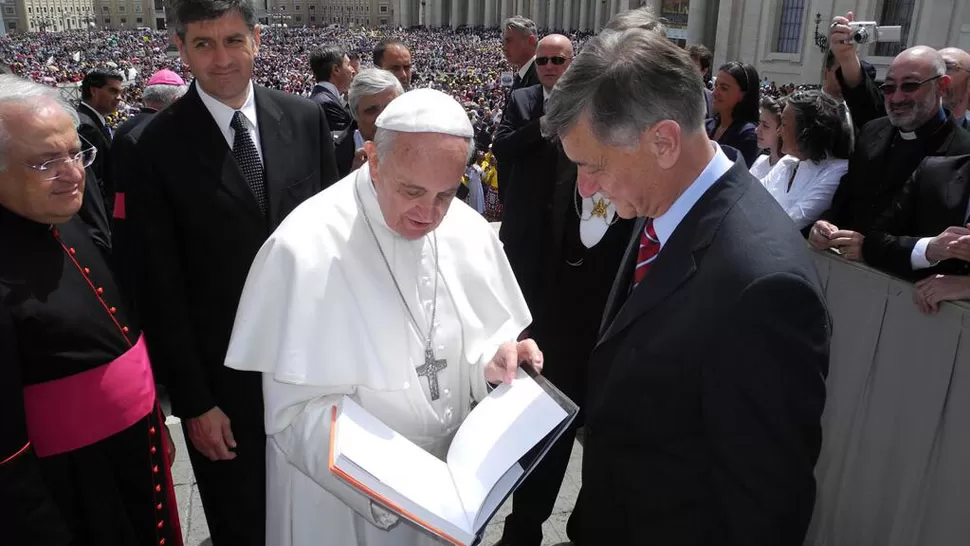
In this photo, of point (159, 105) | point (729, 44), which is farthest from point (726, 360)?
point (729, 44)

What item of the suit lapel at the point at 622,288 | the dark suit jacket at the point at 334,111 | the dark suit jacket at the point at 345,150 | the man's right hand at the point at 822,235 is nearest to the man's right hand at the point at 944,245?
the man's right hand at the point at 822,235

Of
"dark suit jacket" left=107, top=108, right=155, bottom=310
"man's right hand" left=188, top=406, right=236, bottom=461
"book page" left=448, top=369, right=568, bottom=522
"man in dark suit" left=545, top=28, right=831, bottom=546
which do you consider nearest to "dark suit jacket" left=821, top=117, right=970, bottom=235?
"man in dark suit" left=545, top=28, right=831, bottom=546

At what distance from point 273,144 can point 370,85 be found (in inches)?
62.0

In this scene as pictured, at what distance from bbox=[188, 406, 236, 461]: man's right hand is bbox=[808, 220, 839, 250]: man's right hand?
96.5 inches

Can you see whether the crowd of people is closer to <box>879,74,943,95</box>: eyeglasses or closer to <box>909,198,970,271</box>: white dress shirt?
<box>909,198,970,271</box>: white dress shirt

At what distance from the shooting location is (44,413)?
1.62 m

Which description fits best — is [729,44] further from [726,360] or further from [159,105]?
[726,360]

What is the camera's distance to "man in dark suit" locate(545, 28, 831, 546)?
117 cm

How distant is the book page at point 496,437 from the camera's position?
54.8 inches

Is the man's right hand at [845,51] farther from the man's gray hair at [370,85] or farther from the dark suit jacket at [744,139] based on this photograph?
the man's gray hair at [370,85]

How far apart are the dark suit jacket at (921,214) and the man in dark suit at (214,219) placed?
7.03ft

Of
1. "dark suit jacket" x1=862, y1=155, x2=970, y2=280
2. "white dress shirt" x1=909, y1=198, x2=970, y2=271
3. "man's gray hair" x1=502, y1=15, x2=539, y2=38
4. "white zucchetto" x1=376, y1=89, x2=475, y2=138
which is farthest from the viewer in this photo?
"man's gray hair" x1=502, y1=15, x2=539, y2=38

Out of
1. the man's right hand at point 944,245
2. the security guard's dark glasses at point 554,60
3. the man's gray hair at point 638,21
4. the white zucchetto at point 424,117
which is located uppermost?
the man's gray hair at point 638,21

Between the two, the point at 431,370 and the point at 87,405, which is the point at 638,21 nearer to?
the point at 431,370
